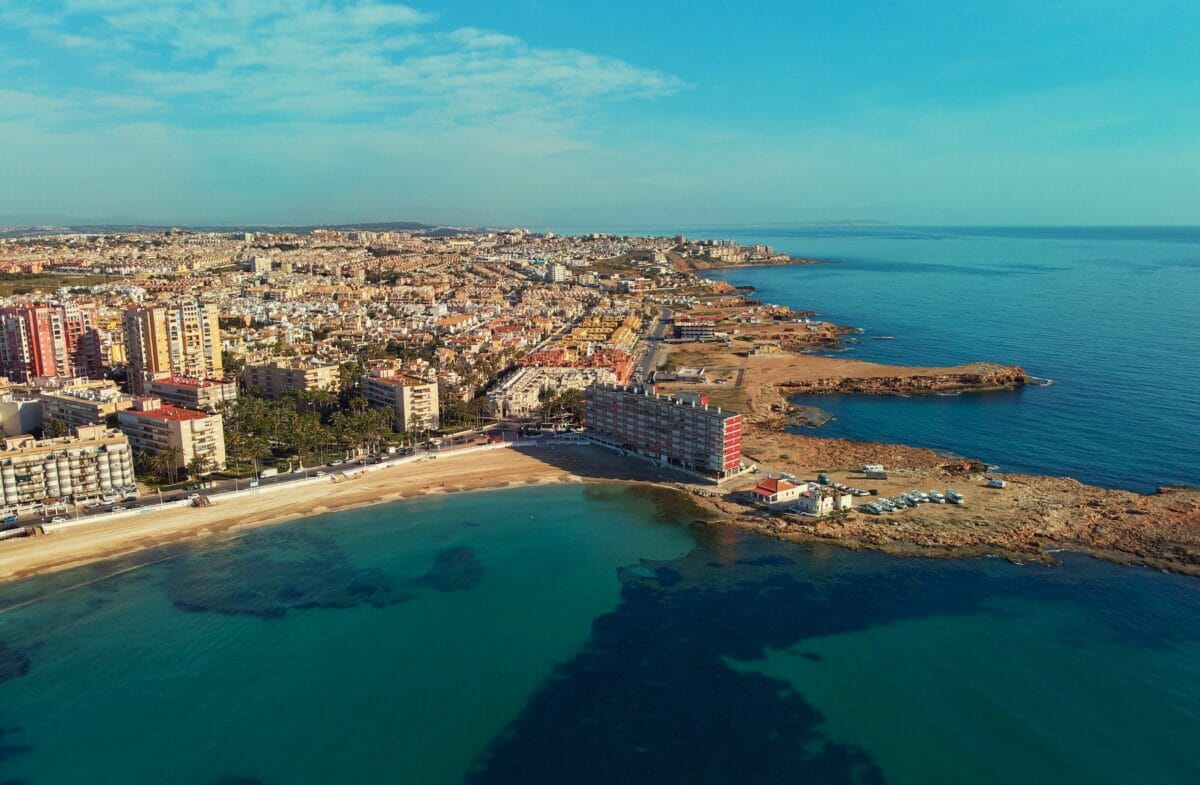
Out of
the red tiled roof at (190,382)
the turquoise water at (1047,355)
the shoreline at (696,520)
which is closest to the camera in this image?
the shoreline at (696,520)

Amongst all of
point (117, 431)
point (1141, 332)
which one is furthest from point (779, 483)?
point (1141, 332)

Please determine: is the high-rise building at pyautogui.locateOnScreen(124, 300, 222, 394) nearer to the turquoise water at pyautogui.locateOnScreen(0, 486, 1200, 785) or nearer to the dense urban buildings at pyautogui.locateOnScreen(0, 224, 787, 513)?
the dense urban buildings at pyautogui.locateOnScreen(0, 224, 787, 513)

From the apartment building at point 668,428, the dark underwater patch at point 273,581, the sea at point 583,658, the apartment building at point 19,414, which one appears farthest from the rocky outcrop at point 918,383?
the apartment building at point 19,414

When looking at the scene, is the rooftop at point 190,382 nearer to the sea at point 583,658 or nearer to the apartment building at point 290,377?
the apartment building at point 290,377

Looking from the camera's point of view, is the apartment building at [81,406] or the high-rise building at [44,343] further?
the high-rise building at [44,343]

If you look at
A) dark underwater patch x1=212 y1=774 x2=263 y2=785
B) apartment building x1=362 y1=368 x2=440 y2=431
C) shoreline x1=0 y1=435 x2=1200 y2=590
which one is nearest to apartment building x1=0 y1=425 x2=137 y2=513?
shoreline x1=0 y1=435 x2=1200 y2=590
